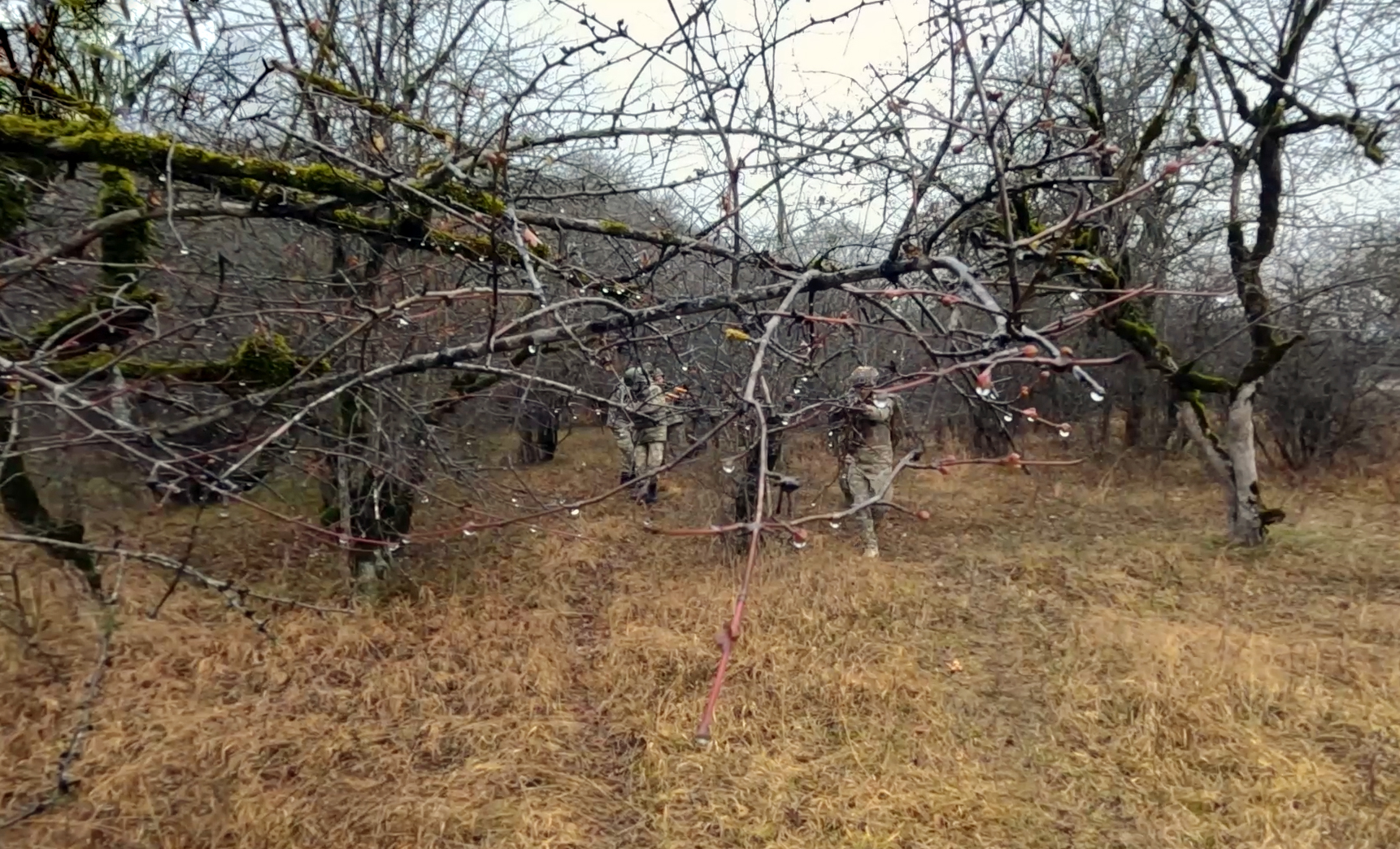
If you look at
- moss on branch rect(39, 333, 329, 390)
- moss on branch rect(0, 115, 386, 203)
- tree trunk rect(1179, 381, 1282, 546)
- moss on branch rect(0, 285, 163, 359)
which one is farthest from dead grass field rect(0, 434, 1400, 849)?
moss on branch rect(0, 115, 386, 203)

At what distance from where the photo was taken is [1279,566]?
662 centimetres

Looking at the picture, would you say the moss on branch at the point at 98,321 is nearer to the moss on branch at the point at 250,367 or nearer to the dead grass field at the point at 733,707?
the moss on branch at the point at 250,367

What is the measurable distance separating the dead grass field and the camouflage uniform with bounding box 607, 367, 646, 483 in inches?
48.4

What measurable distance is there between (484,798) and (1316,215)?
7.71 meters

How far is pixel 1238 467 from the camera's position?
23.0 ft

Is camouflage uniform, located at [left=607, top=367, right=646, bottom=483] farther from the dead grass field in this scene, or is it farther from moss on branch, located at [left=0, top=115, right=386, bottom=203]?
the dead grass field

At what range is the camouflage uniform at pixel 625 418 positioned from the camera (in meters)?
2.60

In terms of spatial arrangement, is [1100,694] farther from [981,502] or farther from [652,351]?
[981,502]

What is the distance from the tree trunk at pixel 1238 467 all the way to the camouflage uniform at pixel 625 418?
14.8 ft

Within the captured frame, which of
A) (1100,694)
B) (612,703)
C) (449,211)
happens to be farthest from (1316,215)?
(449,211)

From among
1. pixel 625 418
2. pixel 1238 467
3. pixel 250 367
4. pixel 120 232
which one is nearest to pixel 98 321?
pixel 250 367

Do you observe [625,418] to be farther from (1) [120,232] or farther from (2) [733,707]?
(1) [120,232]

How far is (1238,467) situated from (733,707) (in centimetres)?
498

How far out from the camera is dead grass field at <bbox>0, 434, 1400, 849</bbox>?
352 centimetres
